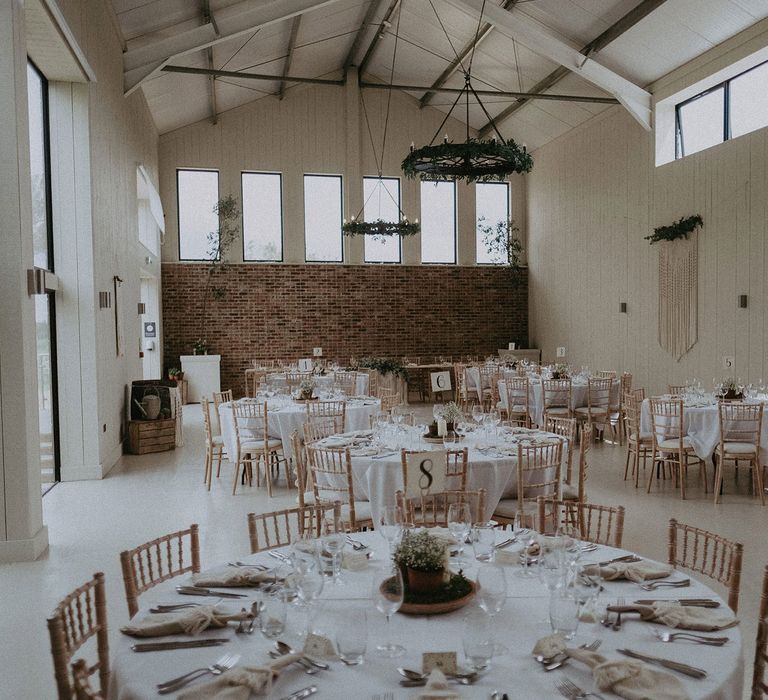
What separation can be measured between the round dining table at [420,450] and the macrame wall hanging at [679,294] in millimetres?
6153

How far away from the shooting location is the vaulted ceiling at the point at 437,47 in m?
9.16

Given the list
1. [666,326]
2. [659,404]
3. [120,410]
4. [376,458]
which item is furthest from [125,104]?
[666,326]

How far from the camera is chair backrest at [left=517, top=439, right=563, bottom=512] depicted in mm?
4734

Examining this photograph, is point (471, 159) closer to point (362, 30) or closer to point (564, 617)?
point (564, 617)

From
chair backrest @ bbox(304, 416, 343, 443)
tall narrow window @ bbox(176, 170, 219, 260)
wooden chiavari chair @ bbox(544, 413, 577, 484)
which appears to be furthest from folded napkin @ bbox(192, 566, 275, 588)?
tall narrow window @ bbox(176, 170, 219, 260)

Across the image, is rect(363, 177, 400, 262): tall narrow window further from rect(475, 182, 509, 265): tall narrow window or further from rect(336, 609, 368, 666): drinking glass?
rect(336, 609, 368, 666): drinking glass

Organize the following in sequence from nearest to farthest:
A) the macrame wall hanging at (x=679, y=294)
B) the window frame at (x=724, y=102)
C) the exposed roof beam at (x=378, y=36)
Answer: the window frame at (x=724, y=102) → the macrame wall hanging at (x=679, y=294) → the exposed roof beam at (x=378, y=36)

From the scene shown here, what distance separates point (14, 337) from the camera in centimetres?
498

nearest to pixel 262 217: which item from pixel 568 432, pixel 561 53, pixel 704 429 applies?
pixel 561 53

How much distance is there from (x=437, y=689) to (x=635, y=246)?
1134 centimetres

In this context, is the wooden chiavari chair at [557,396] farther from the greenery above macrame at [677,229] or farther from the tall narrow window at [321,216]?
the tall narrow window at [321,216]

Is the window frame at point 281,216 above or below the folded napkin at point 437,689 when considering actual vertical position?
above

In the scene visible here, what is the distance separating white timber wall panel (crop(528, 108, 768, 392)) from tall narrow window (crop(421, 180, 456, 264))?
6.10 ft

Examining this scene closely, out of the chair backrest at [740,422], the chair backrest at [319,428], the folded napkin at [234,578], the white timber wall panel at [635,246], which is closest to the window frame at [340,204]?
the white timber wall panel at [635,246]
